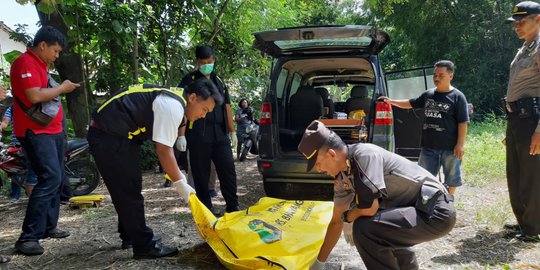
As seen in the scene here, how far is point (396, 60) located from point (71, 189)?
62.0ft

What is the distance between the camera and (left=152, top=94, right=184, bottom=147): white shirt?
8.26ft

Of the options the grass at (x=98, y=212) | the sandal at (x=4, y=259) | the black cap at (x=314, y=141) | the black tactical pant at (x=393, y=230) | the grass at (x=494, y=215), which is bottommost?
the grass at (x=494, y=215)

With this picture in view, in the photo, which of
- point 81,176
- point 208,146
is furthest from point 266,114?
point 81,176

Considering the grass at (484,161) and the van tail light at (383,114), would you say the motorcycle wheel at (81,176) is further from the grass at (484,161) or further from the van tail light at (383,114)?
the grass at (484,161)

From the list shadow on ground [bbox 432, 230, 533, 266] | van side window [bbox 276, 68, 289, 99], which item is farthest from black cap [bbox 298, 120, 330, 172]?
van side window [bbox 276, 68, 289, 99]

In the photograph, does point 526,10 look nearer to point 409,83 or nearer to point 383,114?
point 383,114

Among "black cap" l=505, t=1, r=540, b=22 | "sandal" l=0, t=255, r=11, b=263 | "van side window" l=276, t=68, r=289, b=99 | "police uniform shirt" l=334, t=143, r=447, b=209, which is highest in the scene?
"black cap" l=505, t=1, r=540, b=22

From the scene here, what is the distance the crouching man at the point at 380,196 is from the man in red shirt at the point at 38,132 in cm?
215

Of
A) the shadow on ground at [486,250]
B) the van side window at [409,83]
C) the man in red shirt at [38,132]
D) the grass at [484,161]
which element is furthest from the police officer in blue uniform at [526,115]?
the man in red shirt at [38,132]

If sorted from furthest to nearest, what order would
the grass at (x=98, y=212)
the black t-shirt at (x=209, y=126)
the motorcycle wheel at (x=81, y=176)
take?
the motorcycle wheel at (x=81, y=176), the grass at (x=98, y=212), the black t-shirt at (x=209, y=126)

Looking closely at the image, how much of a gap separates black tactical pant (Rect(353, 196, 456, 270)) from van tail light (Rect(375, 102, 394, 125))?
1.90 m

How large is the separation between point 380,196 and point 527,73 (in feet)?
6.03

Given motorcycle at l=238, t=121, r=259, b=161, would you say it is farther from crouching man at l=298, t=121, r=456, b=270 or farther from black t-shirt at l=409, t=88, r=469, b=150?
crouching man at l=298, t=121, r=456, b=270

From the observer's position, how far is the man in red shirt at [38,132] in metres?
3.12
